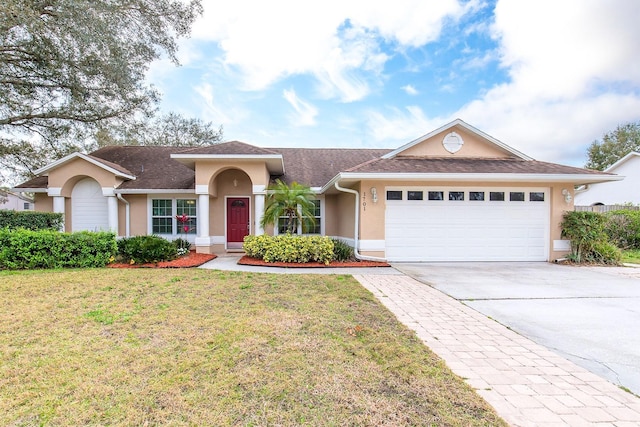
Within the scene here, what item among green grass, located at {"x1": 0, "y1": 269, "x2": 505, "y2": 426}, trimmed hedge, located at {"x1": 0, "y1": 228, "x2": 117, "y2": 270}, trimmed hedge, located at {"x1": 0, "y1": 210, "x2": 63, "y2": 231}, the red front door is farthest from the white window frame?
green grass, located at {"x1": 0, "y1": 269, "x2": 505, "y2": 426}

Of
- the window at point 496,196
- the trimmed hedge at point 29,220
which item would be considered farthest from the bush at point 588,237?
the trimmed hedge at point 29,220

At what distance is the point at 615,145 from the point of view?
31.6m

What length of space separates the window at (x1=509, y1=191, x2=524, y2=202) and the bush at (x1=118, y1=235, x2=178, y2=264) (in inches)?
455

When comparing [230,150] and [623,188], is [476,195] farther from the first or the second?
[623,188]

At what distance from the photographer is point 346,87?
1673cm

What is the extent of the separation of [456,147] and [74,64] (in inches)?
615

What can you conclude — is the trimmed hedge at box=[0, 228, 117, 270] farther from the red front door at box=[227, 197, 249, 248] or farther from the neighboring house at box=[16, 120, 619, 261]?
the red front door at box=[227, 197, 249, 248]

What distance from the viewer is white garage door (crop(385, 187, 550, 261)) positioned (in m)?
9.85

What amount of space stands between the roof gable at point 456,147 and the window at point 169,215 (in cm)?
857

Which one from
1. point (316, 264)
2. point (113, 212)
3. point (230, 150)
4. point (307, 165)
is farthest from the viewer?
point (307, 165)

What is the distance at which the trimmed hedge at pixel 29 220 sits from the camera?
9.30 metres

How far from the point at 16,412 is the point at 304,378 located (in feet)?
7.53

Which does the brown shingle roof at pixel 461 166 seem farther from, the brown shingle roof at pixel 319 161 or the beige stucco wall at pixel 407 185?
the brown shingle roof at pixel 319 161

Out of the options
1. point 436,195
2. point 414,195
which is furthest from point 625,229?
point 414,195
